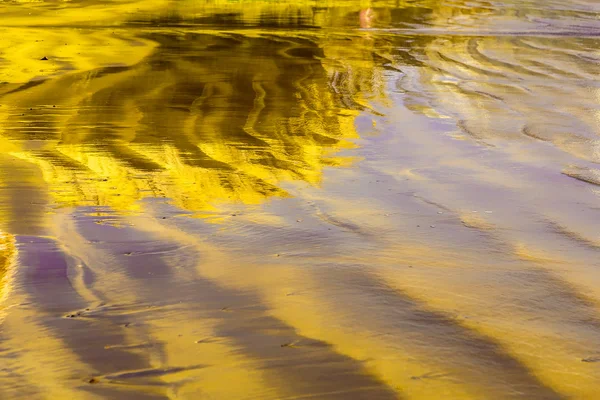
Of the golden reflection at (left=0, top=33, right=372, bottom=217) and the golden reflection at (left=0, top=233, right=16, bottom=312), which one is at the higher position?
the golden reflection at (left=0, top=33, right=372, bottom=217)

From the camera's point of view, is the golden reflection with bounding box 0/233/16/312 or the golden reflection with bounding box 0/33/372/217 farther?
the golden reflection with bounding box 0/33/372/217

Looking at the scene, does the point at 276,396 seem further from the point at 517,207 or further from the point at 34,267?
the point at 517,207

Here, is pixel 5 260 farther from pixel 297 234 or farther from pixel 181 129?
pixel 181 129

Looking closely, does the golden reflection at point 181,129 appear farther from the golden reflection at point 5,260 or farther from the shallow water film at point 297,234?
the golden reflection at point 5,260

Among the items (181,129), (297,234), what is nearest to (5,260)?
(297,234)

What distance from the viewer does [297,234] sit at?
11.6 ft

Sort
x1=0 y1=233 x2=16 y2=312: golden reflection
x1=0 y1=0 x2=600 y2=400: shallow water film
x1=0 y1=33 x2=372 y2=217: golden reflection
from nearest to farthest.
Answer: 1. x1=0 y1=0 x2=600 y2=400: shallow water film
2. x1=0 y1=233 x2=16 y2=312: golden reflection
3. x1=0 y1=33 x2=372 y2=217: golden reflection

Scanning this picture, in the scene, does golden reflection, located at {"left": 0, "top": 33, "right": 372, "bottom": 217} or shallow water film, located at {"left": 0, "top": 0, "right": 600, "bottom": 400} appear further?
golden reflection, located at {"left": 0, "top": 33, "right": 372, "bottom": 217}

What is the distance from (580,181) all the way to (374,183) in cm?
102

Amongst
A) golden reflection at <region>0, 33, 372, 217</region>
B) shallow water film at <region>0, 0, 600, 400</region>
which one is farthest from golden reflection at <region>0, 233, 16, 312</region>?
golden reflection at <region>0, 33, 372, 217</region>

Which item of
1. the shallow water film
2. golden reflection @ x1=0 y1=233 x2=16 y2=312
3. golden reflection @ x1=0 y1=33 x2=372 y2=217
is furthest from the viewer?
golden reflection @ x1=0 y1=33 x2=372 y2=217

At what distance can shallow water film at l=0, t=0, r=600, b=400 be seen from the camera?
7.71 feet

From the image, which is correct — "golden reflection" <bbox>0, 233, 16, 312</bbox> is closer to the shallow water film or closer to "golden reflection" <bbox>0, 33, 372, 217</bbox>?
the shallow water film

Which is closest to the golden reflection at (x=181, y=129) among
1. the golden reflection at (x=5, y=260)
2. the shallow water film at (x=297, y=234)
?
the shallow water film at (x=297, y=234)
